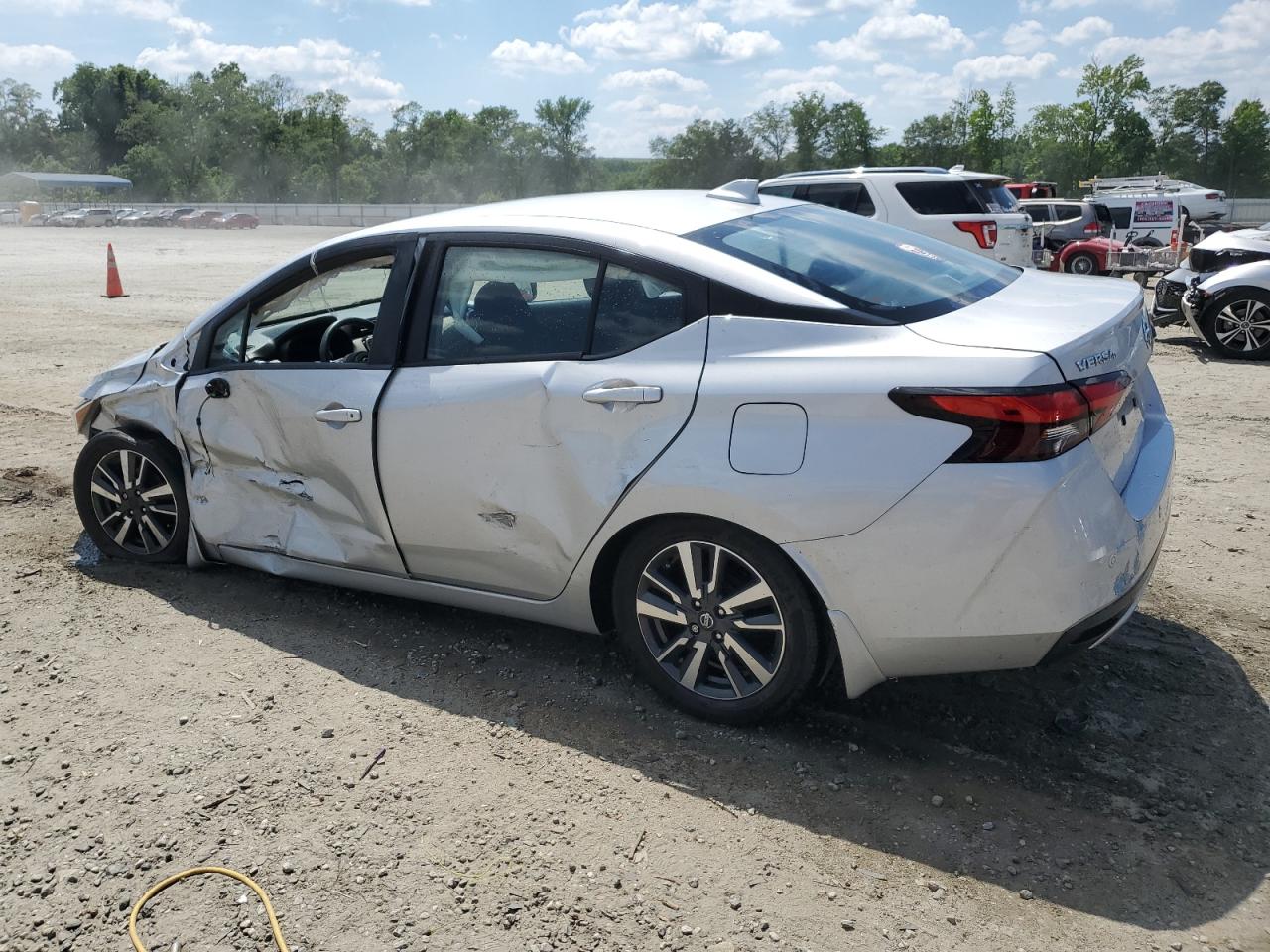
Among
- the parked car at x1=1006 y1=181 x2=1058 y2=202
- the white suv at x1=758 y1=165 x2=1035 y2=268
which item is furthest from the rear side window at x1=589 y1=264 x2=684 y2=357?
the parked car at x1=1006 y1=181 x2=1058 y2=202

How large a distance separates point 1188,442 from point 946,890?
5373 mm

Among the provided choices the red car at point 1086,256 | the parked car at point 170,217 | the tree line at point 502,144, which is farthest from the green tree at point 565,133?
the red car at point 1086,256

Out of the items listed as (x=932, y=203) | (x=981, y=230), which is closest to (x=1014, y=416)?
(x=981, y=230)

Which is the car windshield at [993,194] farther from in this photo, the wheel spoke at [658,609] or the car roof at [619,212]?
the wheel spoke at [658,609]

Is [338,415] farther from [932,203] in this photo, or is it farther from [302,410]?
[932,203]

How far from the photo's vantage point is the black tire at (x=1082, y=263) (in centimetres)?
2070

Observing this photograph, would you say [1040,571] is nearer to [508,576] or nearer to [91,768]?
[508,576]

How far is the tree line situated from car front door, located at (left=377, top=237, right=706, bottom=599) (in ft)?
238

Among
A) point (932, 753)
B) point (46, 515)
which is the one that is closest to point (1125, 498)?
point (932, 753)

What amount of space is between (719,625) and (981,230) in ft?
38.9

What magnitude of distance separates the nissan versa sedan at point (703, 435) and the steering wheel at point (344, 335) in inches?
0.6

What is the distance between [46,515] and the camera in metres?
5.96

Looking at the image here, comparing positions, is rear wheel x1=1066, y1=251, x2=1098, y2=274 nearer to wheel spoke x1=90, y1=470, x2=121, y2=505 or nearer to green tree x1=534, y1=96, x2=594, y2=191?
wheel spoke x1=90, y1=470, x2=121, y2=505

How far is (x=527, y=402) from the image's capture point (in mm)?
3641
